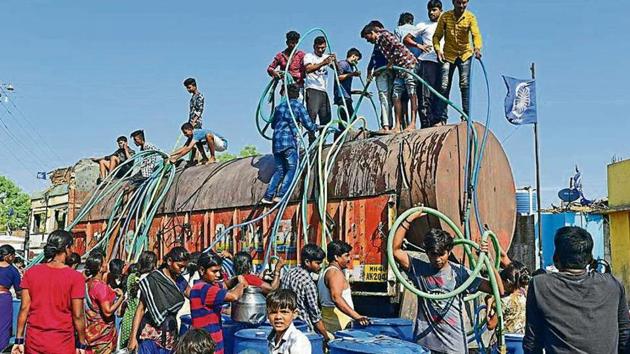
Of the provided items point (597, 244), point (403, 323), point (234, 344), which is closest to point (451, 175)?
point (403, 323)

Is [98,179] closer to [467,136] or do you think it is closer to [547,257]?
[467,136]

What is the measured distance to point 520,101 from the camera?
42.4 feet

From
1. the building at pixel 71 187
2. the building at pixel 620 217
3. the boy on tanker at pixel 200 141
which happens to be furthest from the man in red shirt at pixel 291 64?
the building at pixel 620 217

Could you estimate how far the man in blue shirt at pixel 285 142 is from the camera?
8.15 m

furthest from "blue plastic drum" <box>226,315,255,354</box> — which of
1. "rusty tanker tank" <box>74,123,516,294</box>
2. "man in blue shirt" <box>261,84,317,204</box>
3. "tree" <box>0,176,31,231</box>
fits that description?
"tree" <box>0,176,31,231</box>

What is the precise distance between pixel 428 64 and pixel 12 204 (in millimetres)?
63276

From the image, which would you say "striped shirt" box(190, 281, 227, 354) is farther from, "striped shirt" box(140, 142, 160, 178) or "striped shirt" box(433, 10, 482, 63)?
"striped shirt" box(140, 142, 160, 178)

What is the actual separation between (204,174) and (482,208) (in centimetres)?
458

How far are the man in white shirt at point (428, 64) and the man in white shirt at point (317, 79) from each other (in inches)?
55.2

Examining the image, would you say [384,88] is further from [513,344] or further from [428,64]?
[513,344]

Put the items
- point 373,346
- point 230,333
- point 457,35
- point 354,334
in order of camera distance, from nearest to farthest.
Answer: point 373,346, point 354,334, point 230,333, point 457,35

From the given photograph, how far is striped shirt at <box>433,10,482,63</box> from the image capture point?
7.42 m

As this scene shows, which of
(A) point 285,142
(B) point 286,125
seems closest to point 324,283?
(A) point 285,142

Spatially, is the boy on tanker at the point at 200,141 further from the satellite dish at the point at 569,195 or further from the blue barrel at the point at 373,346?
the satellite dish at the point at 569,195
